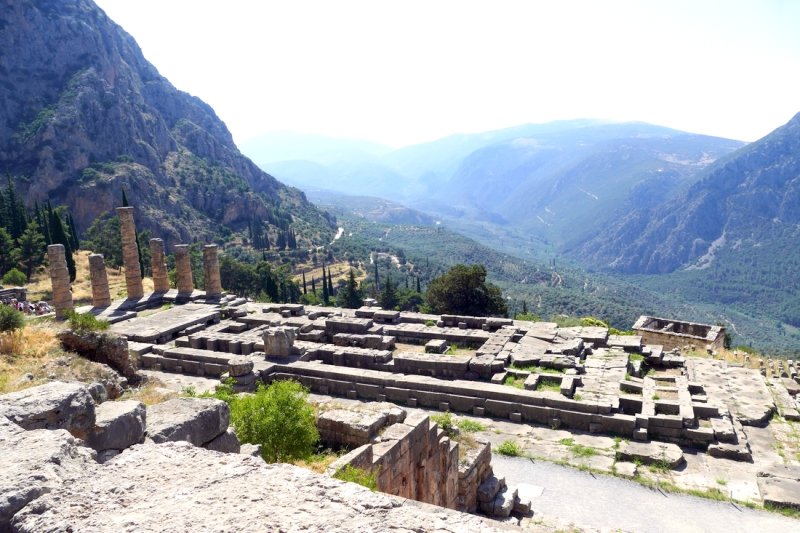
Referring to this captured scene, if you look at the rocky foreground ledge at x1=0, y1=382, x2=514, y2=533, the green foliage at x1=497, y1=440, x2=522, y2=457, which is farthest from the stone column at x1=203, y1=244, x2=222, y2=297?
the rocky foreground ledge at x1=0, y1=382, x2=514, y2=533

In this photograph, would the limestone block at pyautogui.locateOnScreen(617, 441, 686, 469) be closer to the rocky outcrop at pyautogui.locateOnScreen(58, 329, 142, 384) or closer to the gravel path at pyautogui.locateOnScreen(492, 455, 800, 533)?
the gravel path at pyautogui.locateOnScreen(492, 455, 800, 533)

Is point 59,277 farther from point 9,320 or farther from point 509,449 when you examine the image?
point 509,449

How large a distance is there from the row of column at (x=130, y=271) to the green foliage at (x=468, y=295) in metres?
14.4

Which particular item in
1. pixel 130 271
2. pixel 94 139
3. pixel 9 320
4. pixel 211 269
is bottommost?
pixel 211 269

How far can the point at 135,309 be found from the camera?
30859 mm

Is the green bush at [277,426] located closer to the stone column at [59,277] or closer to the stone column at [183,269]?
the stone column at [59,277]

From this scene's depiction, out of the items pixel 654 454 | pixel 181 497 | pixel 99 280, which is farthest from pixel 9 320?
pixel 654 454

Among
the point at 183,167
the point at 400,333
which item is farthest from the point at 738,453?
the point at 183,167

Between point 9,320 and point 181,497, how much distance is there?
14022 millimetres

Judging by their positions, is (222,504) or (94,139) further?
(94,139)

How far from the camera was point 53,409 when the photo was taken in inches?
260

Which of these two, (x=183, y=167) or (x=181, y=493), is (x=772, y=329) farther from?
(x=181, y=493)

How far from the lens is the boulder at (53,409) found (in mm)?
6434

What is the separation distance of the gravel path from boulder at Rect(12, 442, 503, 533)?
9.12 m
